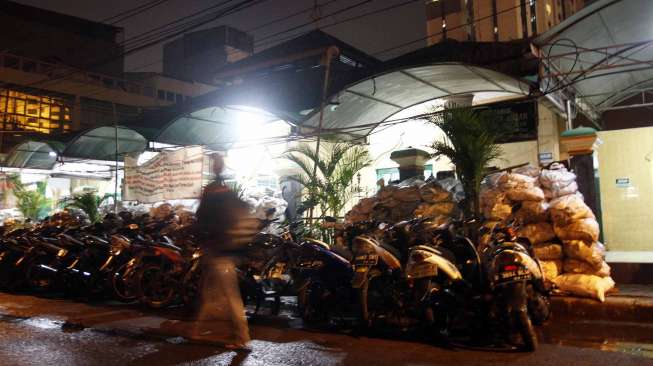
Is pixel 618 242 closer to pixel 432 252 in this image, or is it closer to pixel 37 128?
pixel 432 252

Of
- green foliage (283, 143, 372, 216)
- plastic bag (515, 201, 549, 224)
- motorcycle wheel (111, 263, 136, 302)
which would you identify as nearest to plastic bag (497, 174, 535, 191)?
plastic bag (515, 201, 549, 224)

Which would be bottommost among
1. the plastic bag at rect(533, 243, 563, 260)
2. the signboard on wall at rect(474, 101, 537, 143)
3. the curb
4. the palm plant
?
the curb

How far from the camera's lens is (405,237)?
20.4 feet

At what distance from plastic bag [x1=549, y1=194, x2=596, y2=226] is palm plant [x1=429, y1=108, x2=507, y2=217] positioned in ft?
3.60

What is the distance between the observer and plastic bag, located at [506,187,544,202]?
7.19m

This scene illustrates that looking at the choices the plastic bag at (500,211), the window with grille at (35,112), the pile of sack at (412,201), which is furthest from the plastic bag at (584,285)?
the window with grille at (35,112)

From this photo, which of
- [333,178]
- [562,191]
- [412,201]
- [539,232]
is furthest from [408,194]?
[562,191]

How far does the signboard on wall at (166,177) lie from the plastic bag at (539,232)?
245 inches

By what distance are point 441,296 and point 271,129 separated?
8.14 m

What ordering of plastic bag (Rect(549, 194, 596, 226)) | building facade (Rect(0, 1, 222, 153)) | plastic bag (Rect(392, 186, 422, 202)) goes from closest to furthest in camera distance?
plastic bag (Rect(549, 194, 596, 226)) < plastic bag (Rect(392, 186, 422, 202)) < building facade (Rect(0, 1, 222, 153))

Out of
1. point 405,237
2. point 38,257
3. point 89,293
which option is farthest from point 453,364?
point 38,257

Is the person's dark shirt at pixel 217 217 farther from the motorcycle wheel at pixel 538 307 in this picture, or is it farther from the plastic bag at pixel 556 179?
the plastic bag at pixel 556 179

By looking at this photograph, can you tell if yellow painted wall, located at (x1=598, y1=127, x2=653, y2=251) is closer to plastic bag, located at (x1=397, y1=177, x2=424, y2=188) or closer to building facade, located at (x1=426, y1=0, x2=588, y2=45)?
plastic bag, located at (x1=397, y1=177, x2=424, y2=188)

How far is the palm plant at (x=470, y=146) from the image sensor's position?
7605 millimetres
